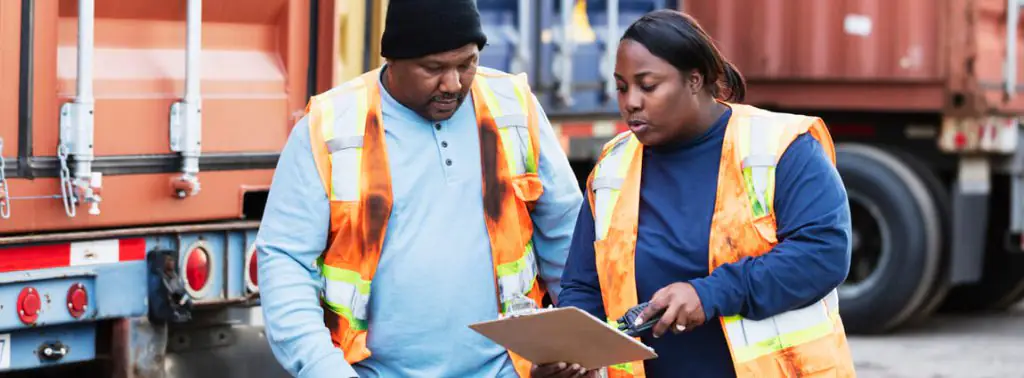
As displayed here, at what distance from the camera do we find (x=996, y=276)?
401 inches

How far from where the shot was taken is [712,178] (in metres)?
3.32

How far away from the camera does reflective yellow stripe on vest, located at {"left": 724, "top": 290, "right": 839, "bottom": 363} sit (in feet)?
10.6

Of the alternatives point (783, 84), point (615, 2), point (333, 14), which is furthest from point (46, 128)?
point (783, 84)

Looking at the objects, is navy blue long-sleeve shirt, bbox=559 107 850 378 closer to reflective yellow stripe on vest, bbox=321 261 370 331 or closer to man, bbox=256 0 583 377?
man, bbox=256 0 583 377

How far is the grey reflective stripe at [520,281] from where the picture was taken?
11.8 ft

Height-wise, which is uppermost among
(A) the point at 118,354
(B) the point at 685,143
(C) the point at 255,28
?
(C) the point at 255,28

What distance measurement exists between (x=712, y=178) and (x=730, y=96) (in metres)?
0.24

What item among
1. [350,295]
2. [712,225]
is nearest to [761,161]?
[712,225]

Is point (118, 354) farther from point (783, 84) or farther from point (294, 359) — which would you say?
point (783, 84)

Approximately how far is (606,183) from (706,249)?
27 cm

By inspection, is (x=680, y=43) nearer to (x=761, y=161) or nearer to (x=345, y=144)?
(x=761, y=161)

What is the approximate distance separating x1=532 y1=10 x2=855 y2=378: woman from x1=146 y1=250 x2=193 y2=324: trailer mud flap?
1.46 m

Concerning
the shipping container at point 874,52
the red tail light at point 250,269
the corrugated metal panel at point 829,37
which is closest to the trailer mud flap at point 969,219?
the shipping container at point 874,52

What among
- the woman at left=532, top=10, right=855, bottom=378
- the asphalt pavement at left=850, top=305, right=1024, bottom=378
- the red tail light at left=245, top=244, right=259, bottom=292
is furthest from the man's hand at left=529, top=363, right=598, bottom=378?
the asphalt pavement at left=850, top=305, right=1024, bottom=378
